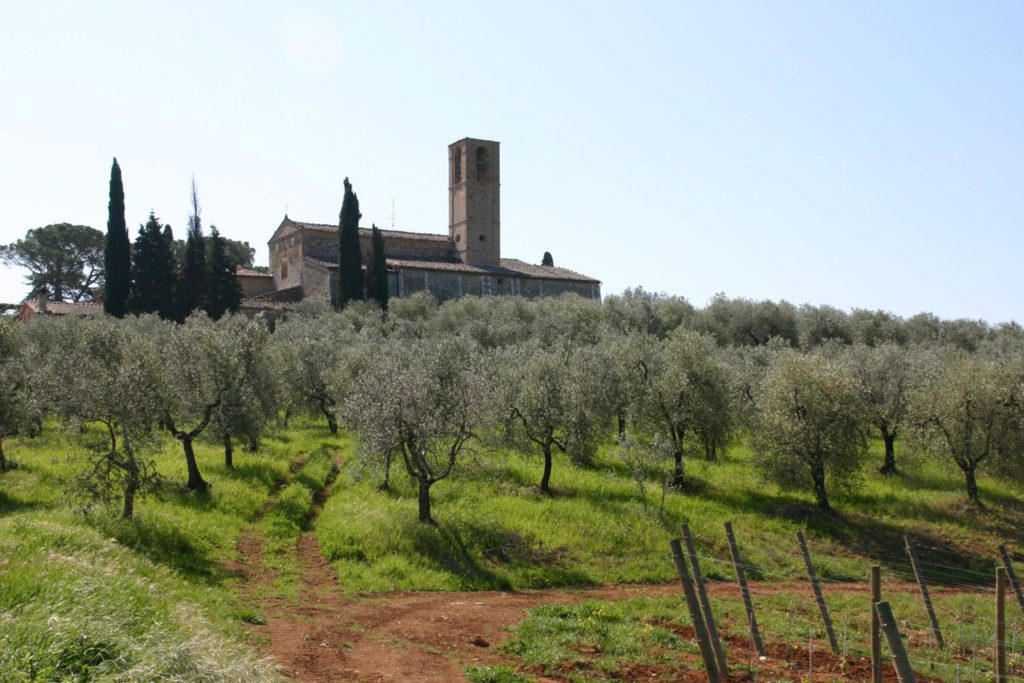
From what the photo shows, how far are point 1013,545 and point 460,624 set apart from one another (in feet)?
66.9

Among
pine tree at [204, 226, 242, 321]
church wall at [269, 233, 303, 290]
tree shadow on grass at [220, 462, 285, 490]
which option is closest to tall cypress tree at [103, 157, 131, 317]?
pine tree at [204, 226, 242, 321]

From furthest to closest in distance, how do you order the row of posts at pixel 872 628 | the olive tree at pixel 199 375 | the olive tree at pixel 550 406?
1. the olive tree at pixel 550 406
2. the olive tree at pixel 199 375
3. the row of posts at pixel 872 628

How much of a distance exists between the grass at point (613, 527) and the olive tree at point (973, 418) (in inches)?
67.9

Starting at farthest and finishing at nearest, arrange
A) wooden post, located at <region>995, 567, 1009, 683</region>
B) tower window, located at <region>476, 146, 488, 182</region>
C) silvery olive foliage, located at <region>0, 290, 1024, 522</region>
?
tower window, located at <region>476, 146, 488, 182</region> → silvery olive foliage, located at <region>0, 290, 1024, 522</region> → wooden post, located at <region>995, 567, 1009, 683</region>

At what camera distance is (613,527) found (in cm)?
2422

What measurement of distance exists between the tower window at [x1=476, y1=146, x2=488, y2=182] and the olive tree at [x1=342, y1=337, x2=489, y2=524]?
205ft

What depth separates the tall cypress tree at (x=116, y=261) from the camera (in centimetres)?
5597

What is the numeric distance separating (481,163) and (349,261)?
89.7 feet

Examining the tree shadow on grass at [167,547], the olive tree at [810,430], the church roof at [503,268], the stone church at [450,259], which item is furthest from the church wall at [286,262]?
the tree shadow on grass at [167,547]

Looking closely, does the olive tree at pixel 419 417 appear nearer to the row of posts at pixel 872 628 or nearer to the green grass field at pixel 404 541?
the green grass field at pixel 404 541

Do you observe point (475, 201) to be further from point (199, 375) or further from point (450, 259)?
point (199, 375)

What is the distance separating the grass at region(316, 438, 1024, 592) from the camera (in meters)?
21.1

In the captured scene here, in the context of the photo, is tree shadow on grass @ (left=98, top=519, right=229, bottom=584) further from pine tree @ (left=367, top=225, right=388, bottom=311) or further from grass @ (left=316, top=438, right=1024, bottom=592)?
pine tree @ (left=367, top=225, right=388, bottom=311)

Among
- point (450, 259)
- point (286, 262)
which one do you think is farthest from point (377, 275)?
point (450, 259)
